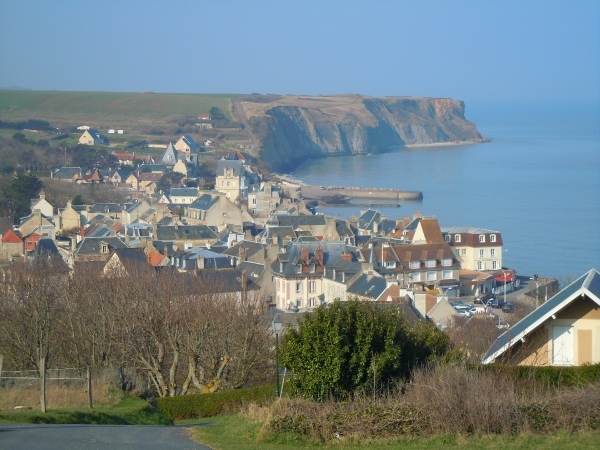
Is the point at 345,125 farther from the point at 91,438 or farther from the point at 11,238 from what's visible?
the point at 91,438

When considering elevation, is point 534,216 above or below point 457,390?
above

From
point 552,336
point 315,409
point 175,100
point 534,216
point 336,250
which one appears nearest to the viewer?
point 315,409

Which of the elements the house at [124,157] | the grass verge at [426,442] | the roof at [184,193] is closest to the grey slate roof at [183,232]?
the roof at [184,193]

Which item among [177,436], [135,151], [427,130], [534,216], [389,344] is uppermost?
[427,130]

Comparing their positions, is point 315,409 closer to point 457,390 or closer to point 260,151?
point 457,390

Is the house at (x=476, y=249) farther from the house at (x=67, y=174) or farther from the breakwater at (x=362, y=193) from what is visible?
the house at (x=67, y=174)

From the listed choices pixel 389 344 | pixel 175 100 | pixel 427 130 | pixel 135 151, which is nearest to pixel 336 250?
pixel 389 344

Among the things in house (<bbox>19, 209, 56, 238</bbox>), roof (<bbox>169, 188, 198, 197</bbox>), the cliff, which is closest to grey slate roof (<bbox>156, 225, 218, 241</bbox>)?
house (<bbox>19, 209, 56, 238</bbox>)
